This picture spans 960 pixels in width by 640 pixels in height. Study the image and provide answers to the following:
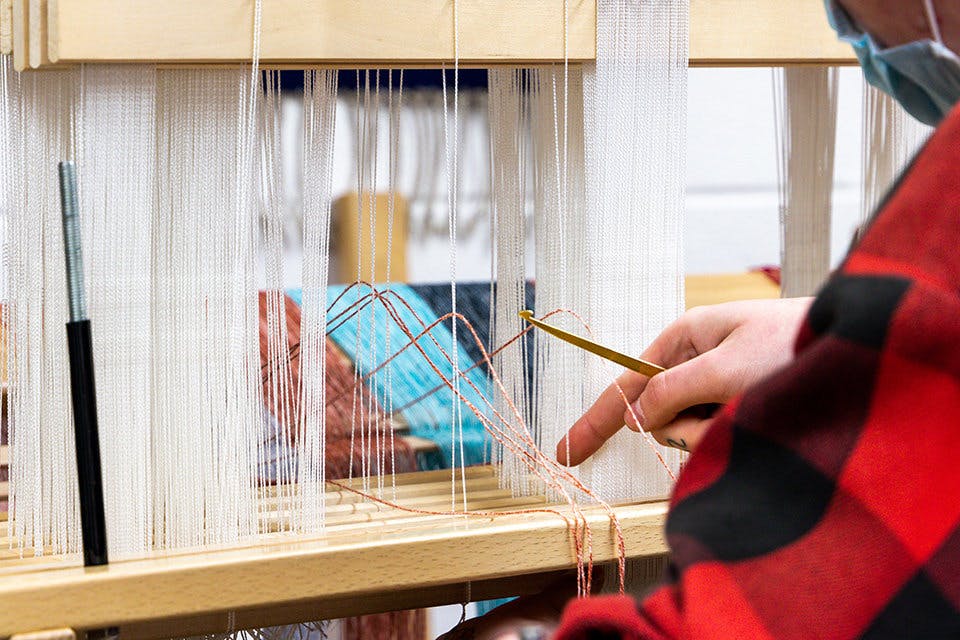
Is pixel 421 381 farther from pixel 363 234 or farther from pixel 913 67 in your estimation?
pixel 913 67

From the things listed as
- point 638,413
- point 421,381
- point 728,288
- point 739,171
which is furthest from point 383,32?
point 739,171

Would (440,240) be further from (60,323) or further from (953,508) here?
(953,508)

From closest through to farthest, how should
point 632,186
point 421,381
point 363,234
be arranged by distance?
1. point 632,186
2. point 421,381
3. point 363,234

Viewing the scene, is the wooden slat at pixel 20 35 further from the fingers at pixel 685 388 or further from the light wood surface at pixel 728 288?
the light wood surface at pixel 728 288

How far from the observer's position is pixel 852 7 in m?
0.52

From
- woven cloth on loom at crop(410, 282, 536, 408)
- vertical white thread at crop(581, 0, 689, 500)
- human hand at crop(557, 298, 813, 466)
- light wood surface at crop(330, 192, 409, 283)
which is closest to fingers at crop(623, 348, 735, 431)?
human hand at crop(557, 298, 813, 466)

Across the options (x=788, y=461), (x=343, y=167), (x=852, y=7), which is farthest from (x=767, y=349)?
(x=343, y=167)

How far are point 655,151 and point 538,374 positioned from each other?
0.69ft

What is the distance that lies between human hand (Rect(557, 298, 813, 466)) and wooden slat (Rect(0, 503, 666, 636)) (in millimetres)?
65

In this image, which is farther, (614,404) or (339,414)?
(339,414)

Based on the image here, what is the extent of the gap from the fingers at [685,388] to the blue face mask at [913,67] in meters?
0.18

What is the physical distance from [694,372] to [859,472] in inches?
13.0

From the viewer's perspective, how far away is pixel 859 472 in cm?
32

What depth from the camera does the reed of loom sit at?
616 mm
